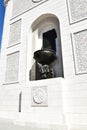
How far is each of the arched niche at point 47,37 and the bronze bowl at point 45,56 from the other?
0.19 m

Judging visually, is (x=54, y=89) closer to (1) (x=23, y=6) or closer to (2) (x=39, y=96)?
(2) (x=39, y=96)

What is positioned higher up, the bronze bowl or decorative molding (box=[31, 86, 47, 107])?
the bronze bowl

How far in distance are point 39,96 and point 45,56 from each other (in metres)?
0.91

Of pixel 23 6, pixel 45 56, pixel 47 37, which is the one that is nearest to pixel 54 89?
pixel 45 56

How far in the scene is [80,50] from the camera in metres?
2.64

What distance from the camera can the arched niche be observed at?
314cm

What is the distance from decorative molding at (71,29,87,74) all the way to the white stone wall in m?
0.05

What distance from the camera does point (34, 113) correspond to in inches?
104

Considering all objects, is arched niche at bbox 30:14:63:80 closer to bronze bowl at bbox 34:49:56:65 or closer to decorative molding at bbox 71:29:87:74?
bronze bowl at bbox 34:49:56:65

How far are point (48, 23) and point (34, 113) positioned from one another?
2.46m

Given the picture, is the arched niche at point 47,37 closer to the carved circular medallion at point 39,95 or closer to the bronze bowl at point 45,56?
the bronze bowl at point 45,56

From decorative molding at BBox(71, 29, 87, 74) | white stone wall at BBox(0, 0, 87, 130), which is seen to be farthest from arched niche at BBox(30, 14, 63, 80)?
decorative molding at BBox(71, 29, 87, 74)

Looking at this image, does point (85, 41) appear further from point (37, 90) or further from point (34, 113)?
point (34, 113)

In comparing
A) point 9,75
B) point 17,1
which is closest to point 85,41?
point 9,75
